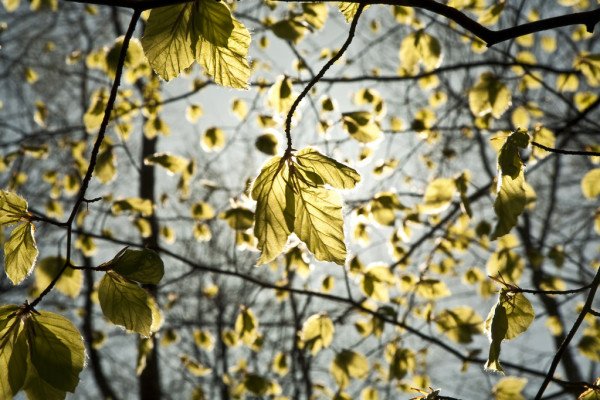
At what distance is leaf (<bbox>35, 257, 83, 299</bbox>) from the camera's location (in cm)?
188

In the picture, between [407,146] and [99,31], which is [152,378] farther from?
[99,31]

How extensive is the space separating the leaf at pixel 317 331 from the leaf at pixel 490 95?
123 centimetres

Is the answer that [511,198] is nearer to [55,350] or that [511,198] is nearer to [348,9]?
[348,9]

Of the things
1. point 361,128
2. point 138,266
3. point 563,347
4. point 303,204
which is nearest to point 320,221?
point 303,204

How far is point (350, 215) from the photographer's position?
2.61 metres

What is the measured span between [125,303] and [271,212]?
0.33 meters

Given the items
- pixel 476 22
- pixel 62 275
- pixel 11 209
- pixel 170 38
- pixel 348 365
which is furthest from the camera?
pixel 348 365

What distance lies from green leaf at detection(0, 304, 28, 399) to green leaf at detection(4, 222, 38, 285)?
0.49 ft

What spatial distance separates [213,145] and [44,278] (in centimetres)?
107

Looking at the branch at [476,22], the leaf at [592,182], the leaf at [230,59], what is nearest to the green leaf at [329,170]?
the leaf at [230,59]

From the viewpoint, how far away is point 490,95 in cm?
193

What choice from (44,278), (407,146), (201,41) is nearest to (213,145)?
(44,278)

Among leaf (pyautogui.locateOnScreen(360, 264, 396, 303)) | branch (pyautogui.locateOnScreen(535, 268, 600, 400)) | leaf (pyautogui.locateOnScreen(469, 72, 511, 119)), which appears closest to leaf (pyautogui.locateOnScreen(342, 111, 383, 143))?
leaf (pyautogui.locateOnScreen(469, 72, 511, 119))

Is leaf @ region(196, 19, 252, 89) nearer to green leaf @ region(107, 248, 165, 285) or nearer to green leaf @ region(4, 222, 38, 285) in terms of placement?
green leaf @ region(107, 248, 165, 285)
